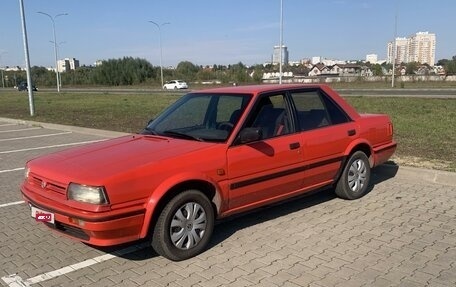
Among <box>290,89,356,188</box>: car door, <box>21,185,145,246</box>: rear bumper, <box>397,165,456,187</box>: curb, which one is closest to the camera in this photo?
<box>21,185,145,246</box>: rear bumper

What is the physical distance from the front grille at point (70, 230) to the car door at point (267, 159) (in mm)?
1425

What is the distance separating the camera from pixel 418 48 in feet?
355

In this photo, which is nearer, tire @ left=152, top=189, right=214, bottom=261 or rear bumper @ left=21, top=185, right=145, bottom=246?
rear bumper @ left=21, top=185, right=145, bottom=246

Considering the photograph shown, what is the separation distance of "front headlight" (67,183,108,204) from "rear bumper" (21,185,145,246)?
0.10 metres

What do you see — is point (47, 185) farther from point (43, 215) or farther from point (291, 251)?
point (291, 251)

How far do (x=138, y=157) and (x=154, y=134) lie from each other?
0.90 metres

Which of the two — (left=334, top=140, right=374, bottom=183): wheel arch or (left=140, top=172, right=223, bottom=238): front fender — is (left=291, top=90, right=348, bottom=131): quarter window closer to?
(left=334, top=140, right=374, bottom=183): wheel arch

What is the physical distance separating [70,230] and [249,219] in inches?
81.2

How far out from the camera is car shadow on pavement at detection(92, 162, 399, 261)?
4375mm

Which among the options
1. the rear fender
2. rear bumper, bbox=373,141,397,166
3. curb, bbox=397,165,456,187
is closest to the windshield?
the rear fender

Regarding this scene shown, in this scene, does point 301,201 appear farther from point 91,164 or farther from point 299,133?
point 91,164

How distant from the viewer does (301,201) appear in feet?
19.2

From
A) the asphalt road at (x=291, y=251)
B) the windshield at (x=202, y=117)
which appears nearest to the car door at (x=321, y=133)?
the asphalt road at (x=291, y=251)

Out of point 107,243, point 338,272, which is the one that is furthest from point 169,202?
point 338,272
